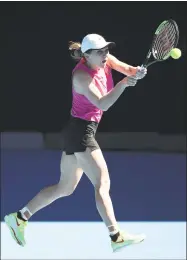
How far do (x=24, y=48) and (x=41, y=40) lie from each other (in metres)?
0.20

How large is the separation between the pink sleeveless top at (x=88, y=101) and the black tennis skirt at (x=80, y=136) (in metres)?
0.04

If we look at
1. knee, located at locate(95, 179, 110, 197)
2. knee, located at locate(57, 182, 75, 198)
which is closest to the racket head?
knee, located at locate(95, 179, 110, 197)

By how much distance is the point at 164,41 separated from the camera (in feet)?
16.6

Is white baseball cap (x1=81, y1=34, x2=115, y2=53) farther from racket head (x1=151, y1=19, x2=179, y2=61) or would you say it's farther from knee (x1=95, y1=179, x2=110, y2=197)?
knee (x1=95, y1=179, x2=110, y2=197)

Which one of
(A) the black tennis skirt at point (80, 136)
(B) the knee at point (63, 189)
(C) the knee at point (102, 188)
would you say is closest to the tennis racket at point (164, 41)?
(A) the black tennis skirt at point (80, 136)

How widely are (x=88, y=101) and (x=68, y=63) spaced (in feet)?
12.1

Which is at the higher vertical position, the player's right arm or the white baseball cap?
the white baseball cap

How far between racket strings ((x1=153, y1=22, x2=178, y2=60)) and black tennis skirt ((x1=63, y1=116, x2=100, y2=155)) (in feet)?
2.05

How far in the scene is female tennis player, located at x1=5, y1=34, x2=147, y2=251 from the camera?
16.5 feet

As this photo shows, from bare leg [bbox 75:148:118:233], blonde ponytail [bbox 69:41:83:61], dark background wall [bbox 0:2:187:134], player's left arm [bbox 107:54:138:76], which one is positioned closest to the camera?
bare leg [bbox 75:148:118:233]

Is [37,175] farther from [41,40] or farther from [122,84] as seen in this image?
[122,84]

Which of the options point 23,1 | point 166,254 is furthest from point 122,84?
point 23,1

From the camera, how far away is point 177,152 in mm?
8938

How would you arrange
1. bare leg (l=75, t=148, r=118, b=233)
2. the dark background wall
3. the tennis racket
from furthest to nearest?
the dark background wall → bare leg (l=75, t=148, r=118, b=233) → the tennis racket
